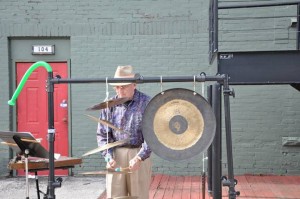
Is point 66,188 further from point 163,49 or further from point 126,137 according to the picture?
point 126,137

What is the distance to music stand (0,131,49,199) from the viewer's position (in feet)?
14.5

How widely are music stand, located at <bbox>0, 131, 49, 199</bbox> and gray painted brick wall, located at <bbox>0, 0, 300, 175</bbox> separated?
368cm

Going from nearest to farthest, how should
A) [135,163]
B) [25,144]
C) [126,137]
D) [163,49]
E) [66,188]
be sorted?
[135,163], [126,137], [25,144], [66,188], [163,49]

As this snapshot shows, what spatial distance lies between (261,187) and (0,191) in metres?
4.16

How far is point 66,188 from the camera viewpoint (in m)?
7.47

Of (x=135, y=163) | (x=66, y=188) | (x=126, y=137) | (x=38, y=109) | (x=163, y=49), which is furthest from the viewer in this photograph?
(x=38, y=109)

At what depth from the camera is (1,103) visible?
8336 millimetres

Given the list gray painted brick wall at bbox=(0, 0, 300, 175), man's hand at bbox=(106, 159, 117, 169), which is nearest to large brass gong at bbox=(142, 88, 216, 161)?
man's hand at bbox=(106, 159, 117, 169)

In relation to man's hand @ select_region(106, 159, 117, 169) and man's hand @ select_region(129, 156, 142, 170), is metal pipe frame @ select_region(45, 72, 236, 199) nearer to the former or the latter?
man's hand @ select_region(106, 159, 117, 169)

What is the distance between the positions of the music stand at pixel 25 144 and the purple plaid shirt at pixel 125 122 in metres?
0.75

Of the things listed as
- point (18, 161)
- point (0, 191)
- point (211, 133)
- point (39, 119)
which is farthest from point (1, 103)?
point (211, 133)

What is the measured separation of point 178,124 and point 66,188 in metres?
4.19

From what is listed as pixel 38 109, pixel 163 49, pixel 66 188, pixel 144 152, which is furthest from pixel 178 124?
pixel 38 109

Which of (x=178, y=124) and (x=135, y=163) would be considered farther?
(x=135, y=163)
